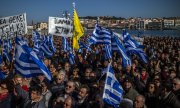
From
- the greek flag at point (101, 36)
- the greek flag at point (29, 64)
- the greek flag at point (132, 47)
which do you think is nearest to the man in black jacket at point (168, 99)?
the greek flag at point (29, 64)

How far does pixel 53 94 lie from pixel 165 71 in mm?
4143

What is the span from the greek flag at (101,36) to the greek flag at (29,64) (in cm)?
497

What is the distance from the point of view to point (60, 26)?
14.7 m

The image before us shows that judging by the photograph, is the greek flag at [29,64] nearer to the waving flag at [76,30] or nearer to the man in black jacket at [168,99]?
the man in black jacket at [168,99]

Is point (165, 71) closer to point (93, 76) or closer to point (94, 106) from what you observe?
point (93, 76)

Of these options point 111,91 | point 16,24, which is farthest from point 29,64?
point 16,24

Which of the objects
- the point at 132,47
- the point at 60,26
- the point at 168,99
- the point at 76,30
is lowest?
the point at 168,99

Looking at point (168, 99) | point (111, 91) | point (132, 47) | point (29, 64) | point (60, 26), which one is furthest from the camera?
point (60, 26)

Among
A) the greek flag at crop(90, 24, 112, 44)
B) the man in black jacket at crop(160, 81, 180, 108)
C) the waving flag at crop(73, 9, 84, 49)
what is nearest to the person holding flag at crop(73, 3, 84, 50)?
the waving flag at crop(73, 9, 84, 49)

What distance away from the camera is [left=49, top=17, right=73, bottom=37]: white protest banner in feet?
47.4

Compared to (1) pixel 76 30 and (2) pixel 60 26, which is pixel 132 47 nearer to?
(1) pixel 76 30

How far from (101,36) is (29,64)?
545cm

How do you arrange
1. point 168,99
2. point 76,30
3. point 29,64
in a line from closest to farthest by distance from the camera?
point 168,99, point 29,64, point 76,30

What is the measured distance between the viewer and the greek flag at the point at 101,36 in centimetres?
1247
